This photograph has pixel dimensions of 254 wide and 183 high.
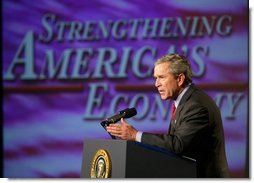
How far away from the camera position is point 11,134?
219 inches

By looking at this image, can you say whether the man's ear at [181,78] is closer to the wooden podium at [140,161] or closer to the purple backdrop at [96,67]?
the wooden podium at [140,161]

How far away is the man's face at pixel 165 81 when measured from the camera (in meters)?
2.79

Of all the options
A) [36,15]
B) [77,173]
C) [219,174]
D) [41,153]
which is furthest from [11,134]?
[219,174]

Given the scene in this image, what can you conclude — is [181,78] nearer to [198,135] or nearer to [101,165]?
[198,135]

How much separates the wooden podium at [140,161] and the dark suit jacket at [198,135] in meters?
0.07

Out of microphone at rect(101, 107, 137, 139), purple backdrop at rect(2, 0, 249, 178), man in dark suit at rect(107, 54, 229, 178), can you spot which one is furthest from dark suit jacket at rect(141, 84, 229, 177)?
purple backdrop at rect(2, 0, 249, 178)

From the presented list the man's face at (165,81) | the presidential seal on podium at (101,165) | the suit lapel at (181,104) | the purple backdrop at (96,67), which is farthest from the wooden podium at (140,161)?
the purple backdrop at (96,67)

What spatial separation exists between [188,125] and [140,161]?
1.16 feet

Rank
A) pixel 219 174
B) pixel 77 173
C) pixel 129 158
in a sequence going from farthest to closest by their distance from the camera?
pixel 77 173
pixel 219 174
pixel 129 158

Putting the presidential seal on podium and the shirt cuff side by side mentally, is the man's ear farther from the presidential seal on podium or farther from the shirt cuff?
the presidential seal on podium

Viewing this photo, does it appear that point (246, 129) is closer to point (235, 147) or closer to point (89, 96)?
point (235, 147)

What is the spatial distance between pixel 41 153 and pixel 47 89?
2.30 ft

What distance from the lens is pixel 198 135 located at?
266 cm

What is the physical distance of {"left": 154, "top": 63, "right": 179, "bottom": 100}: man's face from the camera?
2789 mm
